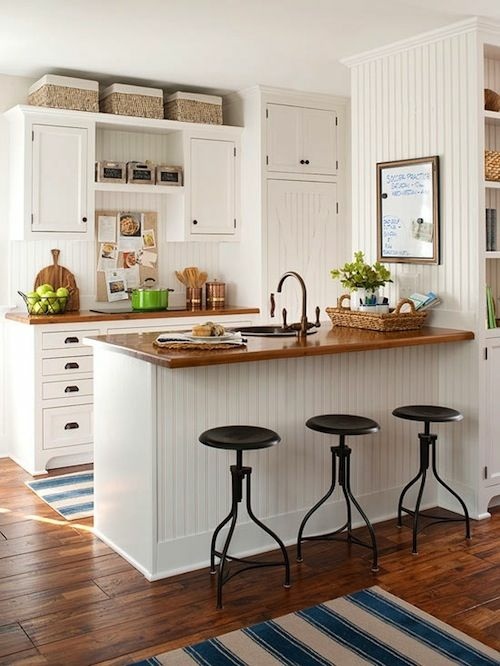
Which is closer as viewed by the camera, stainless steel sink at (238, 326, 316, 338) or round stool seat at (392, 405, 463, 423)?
round stool seat at (392, 405, 463, 423)

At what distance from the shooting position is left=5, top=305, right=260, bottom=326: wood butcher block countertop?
505cm

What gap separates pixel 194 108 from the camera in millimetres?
5766

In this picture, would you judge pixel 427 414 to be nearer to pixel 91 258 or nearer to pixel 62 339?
pixel 62 339

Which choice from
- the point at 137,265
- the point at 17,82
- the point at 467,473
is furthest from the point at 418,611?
the point at 17,82

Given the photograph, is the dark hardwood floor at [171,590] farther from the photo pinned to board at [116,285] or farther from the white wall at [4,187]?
the photo pinned to board at [116,285]

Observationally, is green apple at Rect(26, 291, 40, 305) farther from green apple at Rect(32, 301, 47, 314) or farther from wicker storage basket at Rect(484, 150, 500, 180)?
wicker storage basket at Rect(484, 150, 500, 180)

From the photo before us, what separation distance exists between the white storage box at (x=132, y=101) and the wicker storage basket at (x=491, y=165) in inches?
95.7

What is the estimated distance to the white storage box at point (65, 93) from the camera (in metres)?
5.18

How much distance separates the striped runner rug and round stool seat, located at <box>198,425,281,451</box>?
648 mm

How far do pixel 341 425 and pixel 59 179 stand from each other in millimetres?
2849

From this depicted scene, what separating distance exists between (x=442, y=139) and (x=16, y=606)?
9.97ft

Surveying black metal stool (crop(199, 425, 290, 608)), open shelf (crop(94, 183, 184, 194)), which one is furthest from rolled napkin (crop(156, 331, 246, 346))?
open shelf (crop(94, 183, 184, 194))

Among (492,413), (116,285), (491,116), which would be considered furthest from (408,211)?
(116,285)

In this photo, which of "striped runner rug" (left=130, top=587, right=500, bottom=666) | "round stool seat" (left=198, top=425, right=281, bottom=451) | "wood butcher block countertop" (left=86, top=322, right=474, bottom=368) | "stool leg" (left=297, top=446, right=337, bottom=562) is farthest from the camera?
"stool leg" (left=297, top=446, right=337, bottom=562)
